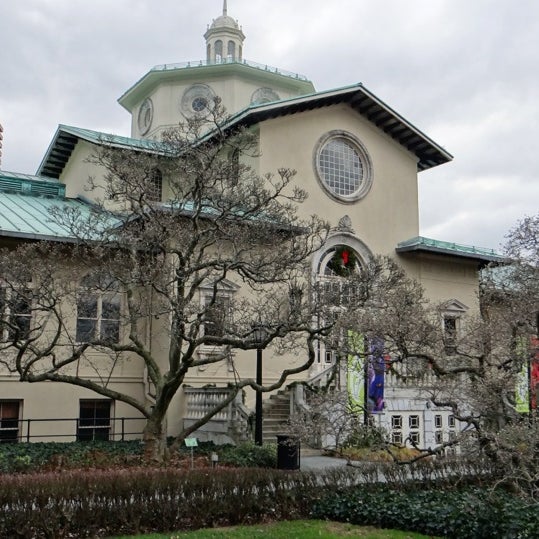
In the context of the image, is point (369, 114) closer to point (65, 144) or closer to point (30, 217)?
point (65, 144)

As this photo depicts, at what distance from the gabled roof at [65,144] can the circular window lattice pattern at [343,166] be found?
6.47 m

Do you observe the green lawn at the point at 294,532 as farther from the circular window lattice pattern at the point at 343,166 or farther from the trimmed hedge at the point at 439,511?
the circular window lattice pattern at the point at 343,166

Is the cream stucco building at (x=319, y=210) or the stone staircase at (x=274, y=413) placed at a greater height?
→ the cream stucco building at (x=319, y=210)

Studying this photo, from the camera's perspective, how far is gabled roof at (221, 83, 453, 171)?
24766 millimetres

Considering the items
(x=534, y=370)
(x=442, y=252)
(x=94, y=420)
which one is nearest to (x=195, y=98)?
(x=442, y=252)

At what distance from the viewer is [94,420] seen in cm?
2222

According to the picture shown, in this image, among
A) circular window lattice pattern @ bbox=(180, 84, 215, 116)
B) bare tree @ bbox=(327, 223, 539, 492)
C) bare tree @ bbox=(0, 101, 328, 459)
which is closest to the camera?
bare tree @ bbox=(327, 223, 539, 492)

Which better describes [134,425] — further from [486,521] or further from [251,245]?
[486,521]

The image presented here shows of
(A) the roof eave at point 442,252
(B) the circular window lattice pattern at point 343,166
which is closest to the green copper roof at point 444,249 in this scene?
(A) the roof eave at point 442,252

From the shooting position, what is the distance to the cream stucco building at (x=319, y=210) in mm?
21453

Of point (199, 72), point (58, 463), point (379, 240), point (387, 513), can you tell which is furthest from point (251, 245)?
point (199, 72)

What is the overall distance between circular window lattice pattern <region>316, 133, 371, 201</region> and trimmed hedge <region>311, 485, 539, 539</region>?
16315mm

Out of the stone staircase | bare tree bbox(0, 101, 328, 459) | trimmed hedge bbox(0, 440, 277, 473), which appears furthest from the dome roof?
trimmed hedge bbox(0, 440, 277, 473)

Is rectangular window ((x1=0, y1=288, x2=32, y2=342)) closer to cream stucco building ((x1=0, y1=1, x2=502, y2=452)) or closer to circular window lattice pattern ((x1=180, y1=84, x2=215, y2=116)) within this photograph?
cream stucco building ((x1=0, y1=1, x2=502, y2=452))
